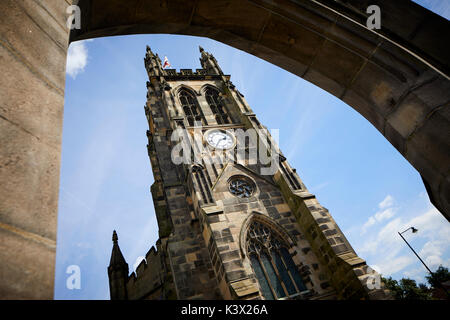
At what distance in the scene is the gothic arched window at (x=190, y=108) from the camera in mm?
20188

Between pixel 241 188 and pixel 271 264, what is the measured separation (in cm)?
436

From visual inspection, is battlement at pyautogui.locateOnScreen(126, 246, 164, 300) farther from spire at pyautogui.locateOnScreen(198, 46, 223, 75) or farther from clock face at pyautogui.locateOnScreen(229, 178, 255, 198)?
spire at pyautogui.locateOnScreen(198, 46, 223, 75)

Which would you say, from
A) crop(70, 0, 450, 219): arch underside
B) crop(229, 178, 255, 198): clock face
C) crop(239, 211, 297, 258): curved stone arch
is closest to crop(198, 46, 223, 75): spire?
crop(229, 178, 255, 198): clock face

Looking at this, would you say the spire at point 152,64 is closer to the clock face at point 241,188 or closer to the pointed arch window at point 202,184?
the pointed arch window at point 202,184

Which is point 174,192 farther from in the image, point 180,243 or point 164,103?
point 164,103

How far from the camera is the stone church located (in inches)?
463

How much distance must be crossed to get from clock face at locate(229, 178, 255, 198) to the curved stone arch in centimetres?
138

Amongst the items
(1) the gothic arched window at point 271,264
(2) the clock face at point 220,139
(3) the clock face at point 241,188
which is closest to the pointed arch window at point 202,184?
(3) the clock face at point 241,188

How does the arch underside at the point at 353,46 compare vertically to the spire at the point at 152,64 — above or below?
below

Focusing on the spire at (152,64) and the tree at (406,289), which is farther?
the tree at (406,289)

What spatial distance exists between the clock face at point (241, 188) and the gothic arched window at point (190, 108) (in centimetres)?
618

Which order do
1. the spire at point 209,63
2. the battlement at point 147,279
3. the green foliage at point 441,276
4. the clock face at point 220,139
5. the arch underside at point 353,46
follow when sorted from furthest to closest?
the green foliage at point 441,276
the spire at point 209,63
the clock face at point 220,139
the battlement at point 147,279
the arch underside at point 353,46

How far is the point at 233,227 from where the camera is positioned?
13336 mm
